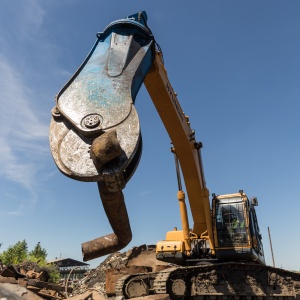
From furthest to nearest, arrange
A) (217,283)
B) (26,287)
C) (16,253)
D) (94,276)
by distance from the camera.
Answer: (16,253) < (94,276) < (217,283) < (26,287)

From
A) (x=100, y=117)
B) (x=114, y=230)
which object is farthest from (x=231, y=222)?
(x=100, y=117)

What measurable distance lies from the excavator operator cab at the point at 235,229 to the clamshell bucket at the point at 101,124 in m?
5.55

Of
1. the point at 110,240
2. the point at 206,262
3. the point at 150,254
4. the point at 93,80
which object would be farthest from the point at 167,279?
the point at 150,254

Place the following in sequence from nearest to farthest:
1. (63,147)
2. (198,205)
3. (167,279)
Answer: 1. (63,147)
2. (167,279)
3. (198,205)

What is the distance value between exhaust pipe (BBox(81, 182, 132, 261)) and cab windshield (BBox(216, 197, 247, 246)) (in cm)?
581

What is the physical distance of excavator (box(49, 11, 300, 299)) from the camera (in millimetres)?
3154

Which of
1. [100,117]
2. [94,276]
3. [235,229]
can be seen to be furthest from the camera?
[94,276]

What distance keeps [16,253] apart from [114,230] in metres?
43.7

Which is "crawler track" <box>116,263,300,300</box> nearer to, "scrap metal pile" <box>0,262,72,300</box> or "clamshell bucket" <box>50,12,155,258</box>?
"scrap metal pile" <box>0,262,72,300</box>

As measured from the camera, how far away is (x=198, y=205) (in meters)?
9.35

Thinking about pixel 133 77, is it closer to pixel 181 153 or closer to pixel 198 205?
pixel 181 153

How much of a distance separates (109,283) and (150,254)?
7.05 metres

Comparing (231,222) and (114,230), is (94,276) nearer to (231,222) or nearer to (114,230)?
(231,222)

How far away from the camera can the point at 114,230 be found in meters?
3.31
